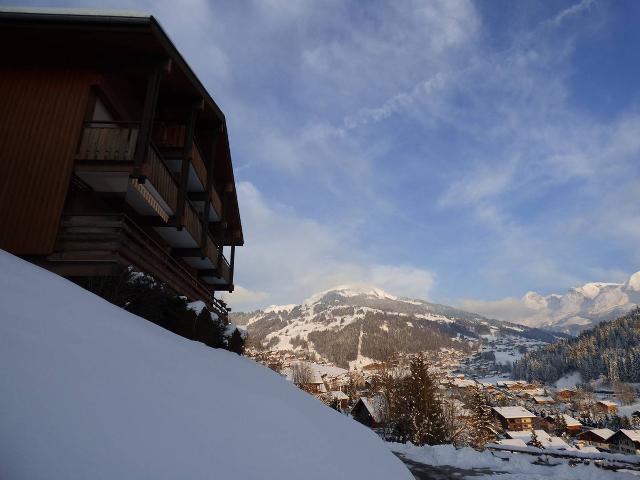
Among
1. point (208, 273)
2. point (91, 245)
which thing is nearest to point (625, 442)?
A: point (208, 273)

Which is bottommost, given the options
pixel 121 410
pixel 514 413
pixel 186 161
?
pixel 514 413

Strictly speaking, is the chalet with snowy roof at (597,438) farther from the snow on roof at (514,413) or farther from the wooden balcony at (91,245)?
the wooden balcony at (91,245)

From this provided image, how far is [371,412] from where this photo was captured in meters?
49.4

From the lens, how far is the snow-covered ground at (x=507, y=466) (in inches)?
418

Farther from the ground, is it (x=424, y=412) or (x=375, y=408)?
(x=424, y=412)

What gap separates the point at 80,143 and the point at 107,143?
2.15 ft

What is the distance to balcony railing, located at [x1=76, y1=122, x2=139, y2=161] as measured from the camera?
10.3 meters

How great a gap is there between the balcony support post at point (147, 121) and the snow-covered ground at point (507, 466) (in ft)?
41.5

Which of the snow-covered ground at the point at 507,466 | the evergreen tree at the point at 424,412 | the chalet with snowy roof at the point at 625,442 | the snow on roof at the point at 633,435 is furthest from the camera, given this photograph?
the chalet with snowy roof at the point at 625,442

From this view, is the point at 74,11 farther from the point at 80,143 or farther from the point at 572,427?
the point at 572,427

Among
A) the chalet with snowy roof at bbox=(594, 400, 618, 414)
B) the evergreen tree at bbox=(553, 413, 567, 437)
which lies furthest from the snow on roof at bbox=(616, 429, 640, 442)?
the chalet with snowy roof at bbox=(594, 400, 618, 414)

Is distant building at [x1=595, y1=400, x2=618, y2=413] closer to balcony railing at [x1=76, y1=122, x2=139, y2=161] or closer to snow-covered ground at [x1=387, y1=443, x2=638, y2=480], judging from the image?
snow-covered ground at [x1=387, y1=443, x2=638, y2=480]

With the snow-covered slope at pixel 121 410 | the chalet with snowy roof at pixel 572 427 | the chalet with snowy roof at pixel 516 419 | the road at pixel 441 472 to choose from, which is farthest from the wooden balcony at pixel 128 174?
the chalet with snowy roof at pixel 572 427

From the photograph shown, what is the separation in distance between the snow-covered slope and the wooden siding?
5.09 meters
